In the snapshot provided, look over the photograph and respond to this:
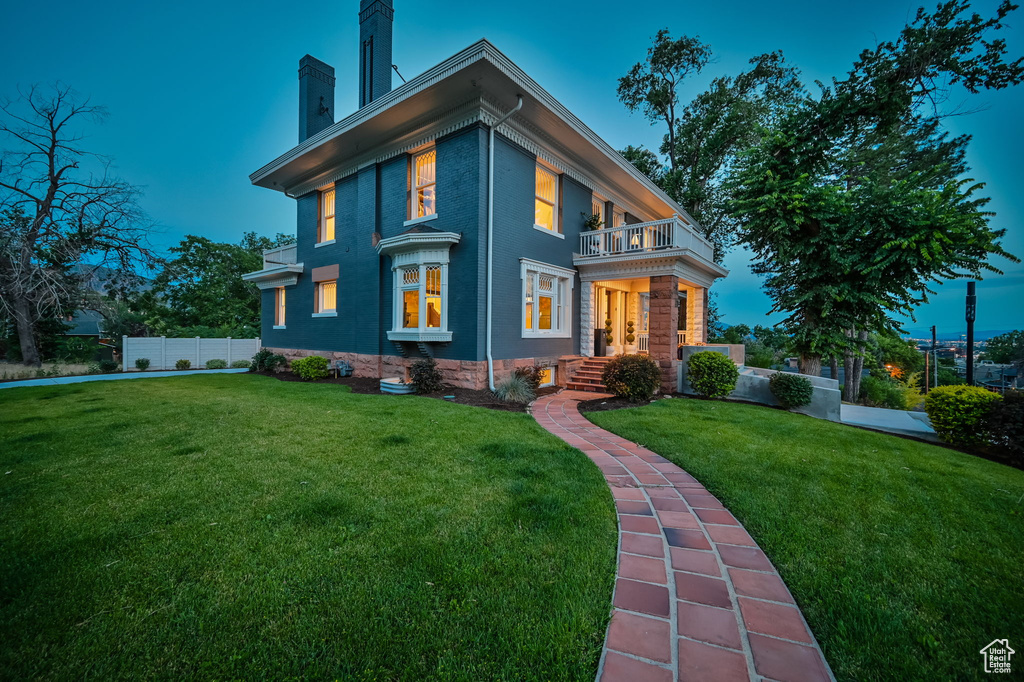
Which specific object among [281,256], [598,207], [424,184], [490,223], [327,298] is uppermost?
[598,207]

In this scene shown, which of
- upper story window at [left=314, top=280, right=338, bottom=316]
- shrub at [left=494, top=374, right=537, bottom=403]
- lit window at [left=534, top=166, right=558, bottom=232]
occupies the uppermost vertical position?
lit window at [left=534, top=166, right=558, bottom=232]

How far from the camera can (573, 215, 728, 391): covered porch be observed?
31.0 feet

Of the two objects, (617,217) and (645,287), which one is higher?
(617,217)

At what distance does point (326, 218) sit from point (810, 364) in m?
15.3

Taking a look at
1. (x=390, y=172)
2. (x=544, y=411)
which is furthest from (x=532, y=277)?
(x=390, y=172)

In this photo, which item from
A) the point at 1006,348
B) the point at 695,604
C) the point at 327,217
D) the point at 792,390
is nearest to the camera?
the point at 695,604

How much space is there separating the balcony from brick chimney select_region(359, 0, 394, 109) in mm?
6239

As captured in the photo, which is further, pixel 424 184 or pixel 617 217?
pixel 617 217

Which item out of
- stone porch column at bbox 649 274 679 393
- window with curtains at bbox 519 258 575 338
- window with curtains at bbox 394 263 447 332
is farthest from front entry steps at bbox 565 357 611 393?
window with curtains at bbox 394 263 447 332

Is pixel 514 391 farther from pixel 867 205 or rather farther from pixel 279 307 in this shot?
pixel 279 307

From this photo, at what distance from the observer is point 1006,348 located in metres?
17.9

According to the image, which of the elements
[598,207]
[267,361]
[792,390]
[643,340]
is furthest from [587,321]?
[267,361]

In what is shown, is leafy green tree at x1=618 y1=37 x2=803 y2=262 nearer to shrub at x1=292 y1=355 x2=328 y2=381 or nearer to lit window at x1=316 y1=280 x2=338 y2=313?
lit window at x1=316 y1=280 x2=338 y2=313

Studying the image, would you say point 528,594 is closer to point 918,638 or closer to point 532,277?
point 918,638
